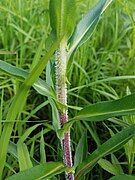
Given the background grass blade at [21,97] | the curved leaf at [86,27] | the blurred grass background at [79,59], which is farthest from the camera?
the blurred grass background at [79,59]

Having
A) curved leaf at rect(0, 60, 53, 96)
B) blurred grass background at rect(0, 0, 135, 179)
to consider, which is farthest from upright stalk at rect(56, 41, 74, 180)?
blurred grass background at rect(0, 0, 135, 179)

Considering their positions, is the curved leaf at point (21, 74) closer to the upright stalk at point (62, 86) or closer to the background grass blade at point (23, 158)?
the upright stalk at point (62, 86)

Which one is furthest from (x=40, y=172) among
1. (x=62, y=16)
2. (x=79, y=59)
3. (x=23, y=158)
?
(x=79, y=59)

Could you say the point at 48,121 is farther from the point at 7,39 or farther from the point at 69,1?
the point at 69,1

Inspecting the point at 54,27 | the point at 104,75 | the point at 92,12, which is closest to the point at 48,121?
the point at 104,75

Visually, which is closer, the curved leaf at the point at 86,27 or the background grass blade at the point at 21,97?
the background grass blade at the point at 21,97

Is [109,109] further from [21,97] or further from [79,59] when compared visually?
[79,59]

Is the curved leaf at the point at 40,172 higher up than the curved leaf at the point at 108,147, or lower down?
lower down

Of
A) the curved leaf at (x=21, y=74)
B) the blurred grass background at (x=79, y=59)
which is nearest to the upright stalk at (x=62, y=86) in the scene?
the curved leaf at (x=21, y=74)

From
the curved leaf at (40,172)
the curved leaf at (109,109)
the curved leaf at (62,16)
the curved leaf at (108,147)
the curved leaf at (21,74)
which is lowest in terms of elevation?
the curved leaf at (40,172)

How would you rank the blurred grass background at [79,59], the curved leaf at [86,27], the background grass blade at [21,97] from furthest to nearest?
the blurred grass background at [79,59] → the curved leaf at [86,27] → the background grass blade at [21,97]
